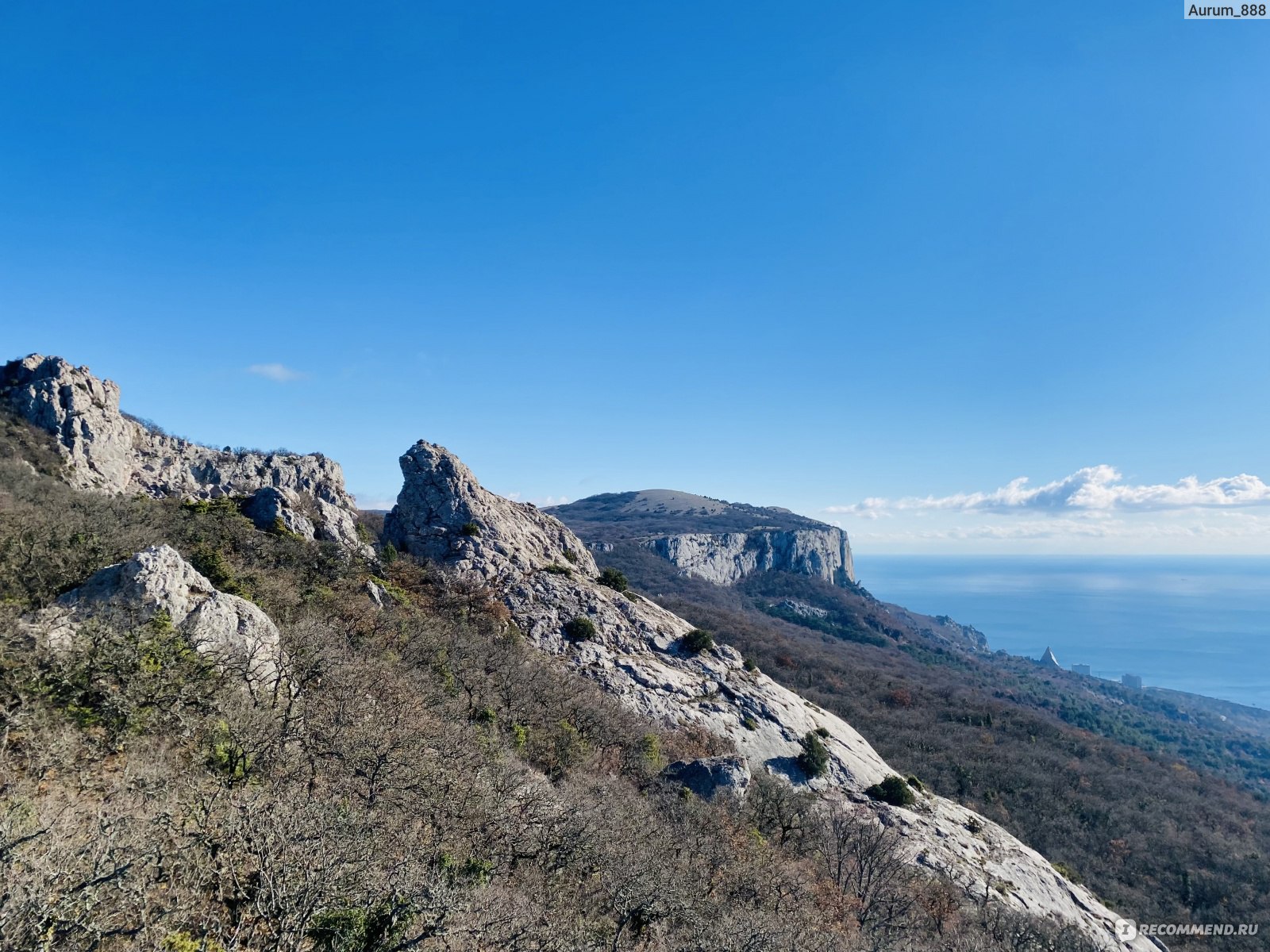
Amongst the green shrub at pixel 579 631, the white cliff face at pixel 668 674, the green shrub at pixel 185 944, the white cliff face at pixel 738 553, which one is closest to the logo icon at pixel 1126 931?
the white cliff face at pixel 668 674

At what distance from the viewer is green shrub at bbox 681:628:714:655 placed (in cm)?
4662

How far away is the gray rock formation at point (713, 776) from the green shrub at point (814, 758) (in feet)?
29.3

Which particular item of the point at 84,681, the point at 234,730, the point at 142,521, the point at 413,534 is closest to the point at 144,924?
the point at 234,730

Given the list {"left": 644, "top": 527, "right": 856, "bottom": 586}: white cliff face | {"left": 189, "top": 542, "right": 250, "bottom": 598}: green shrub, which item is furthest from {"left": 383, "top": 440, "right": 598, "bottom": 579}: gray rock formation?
{"left": 644, "top": 527, "right": 856, "bottom": 586}: white cliff face

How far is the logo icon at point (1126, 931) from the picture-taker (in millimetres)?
30978

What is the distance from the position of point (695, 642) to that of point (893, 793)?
56.7 feet

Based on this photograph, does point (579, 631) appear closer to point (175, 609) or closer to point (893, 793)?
point (893, 793)

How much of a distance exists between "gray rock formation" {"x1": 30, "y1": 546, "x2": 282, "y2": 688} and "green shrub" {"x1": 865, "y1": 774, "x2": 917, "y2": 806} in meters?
37.1

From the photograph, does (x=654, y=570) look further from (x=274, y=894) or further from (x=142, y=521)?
(x=274, y=894)

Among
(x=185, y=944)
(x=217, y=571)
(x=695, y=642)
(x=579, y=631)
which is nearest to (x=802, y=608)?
(x=695, y=642)

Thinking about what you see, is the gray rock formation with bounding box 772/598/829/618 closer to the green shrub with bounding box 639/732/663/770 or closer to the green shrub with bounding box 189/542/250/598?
the green shrub with bounding box 639/732/663/770

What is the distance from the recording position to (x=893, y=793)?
36750 mm

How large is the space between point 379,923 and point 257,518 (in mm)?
41510

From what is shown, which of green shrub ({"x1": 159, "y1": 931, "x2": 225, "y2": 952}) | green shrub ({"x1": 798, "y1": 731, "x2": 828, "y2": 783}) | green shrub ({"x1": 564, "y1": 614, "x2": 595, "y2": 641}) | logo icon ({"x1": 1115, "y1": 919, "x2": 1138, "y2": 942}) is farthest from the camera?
green shrub ({"x1": 564, "y1": 614, "x2": 595, "y2": 641})
